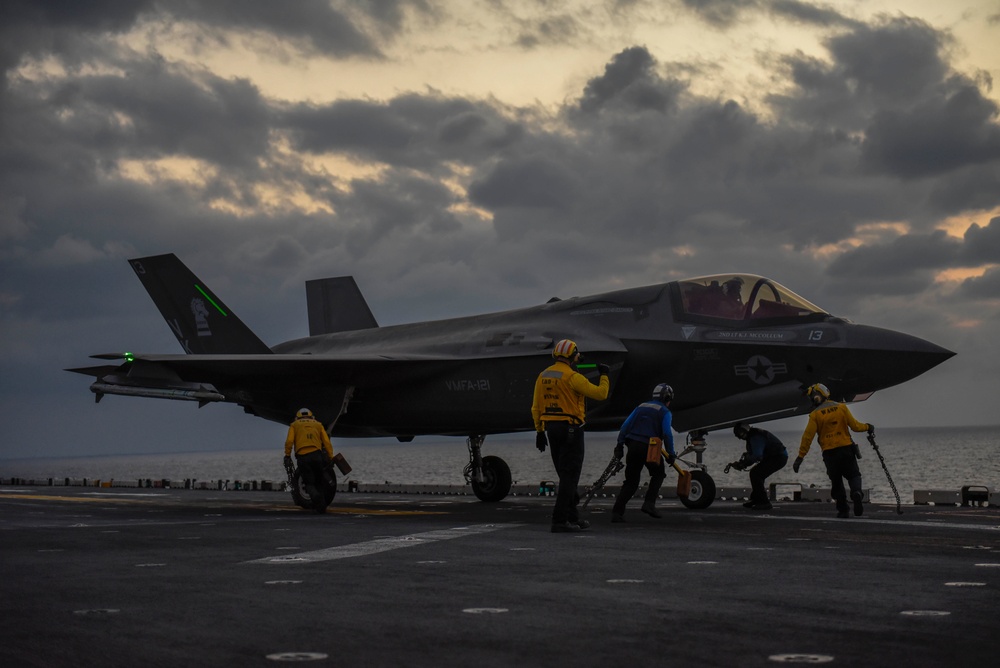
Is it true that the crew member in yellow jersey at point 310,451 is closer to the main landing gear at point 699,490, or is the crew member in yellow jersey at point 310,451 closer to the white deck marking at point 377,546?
the white deck marking at point 377,546

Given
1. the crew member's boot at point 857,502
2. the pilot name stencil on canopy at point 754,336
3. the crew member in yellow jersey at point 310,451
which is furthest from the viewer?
the crew member in yellow jersey at point 310,451

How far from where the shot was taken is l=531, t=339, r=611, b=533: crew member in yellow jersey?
38.4 feet

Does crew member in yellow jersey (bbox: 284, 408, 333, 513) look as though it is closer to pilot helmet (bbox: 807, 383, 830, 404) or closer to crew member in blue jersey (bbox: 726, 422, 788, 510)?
crew member in blue jersey (bbox: 726, 422, 788, 510)

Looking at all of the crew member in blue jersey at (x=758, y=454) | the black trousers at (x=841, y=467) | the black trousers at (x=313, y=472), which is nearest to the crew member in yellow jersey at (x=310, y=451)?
the black trousers at (x=313, y=472)

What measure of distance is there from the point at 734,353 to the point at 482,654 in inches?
502

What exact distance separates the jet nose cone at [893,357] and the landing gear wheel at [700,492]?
10.3 ft

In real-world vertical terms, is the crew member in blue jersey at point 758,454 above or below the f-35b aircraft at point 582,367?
below

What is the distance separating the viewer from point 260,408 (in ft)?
70.4

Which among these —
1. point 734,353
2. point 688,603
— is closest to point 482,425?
point 734,353

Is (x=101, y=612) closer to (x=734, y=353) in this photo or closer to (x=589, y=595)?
(x=589, y=595)

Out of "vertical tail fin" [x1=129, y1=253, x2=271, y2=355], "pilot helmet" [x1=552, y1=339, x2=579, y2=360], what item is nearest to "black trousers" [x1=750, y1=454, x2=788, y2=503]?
"pilot helmet" [x1=552, y1=339, x2=579, y2=360]

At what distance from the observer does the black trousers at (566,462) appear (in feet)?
38.2

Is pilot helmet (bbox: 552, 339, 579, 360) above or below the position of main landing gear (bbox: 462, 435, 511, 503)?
above

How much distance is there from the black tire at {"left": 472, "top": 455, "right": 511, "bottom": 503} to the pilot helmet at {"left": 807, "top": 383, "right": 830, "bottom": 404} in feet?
22.7
